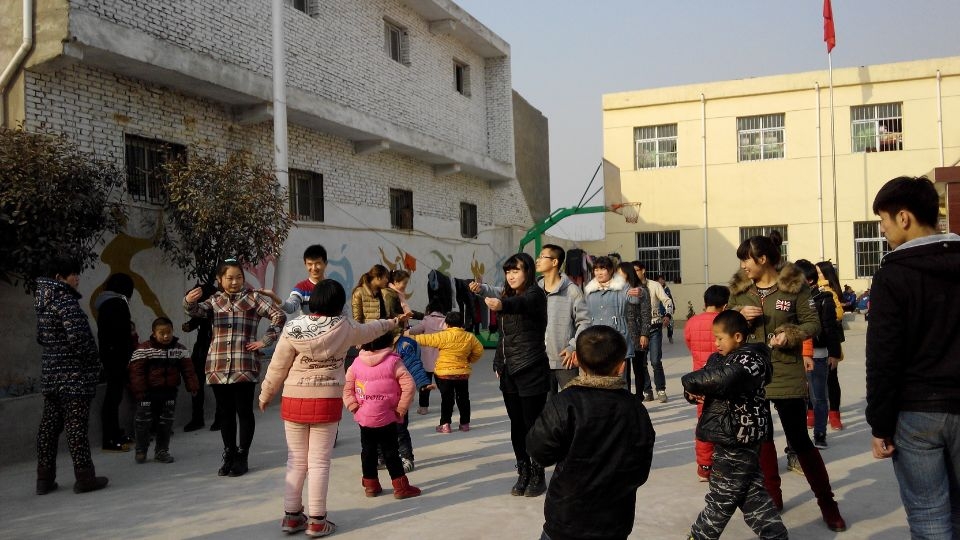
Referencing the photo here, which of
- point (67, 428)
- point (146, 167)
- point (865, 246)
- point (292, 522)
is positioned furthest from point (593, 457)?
point (865, 246)

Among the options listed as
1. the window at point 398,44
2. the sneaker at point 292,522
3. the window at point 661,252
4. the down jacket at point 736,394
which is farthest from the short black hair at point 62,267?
the window at point 661,252

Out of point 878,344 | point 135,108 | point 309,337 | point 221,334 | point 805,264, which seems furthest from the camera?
point 135,108

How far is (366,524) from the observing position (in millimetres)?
5191

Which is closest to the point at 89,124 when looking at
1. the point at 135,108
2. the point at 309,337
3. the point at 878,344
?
the point at 135,108

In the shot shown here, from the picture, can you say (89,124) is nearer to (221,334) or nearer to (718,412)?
(221,334)

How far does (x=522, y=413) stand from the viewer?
5914 mm

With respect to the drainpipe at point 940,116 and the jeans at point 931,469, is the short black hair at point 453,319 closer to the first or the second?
the jeans at point 931,469

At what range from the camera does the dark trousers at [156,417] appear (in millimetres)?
7242

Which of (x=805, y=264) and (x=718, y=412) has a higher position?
(x=805, y=264)

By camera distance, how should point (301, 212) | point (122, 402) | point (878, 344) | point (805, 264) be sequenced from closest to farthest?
1. point (878, 344)
2. point (805, 264)
3. point (122, 402)
4. point (301, 212)

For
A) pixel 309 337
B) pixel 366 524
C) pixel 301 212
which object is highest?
pixel 301 212

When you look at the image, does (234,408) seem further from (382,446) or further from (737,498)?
(737,498)

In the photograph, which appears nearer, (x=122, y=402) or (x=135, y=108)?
(x=122, y=402)

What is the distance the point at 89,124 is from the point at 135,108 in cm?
86
